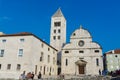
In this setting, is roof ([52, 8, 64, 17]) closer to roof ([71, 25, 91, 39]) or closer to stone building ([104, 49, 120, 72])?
roof ([71, 25, 91, 39])

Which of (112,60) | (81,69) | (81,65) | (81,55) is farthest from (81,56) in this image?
(112,60)

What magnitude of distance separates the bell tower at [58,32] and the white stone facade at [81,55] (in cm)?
1045

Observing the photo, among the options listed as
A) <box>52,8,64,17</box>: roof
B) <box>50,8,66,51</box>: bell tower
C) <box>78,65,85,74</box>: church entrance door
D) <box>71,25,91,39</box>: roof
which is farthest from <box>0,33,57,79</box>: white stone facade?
<box>52,8,64,17</box>: roof

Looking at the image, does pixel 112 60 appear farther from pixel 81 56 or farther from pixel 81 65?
pixel 81 65

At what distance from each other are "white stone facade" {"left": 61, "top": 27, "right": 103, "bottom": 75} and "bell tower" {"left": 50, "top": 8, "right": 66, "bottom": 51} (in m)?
10.4

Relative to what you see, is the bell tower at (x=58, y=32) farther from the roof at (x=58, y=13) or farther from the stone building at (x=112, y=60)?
the stone building at (x=112, y=60)

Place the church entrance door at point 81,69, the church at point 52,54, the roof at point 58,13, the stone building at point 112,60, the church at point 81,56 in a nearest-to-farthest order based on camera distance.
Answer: the church at point 52,54 → the church at point 81,56 → the church entrance door at point 81,69 → the stone building at point 112,60 → the roof at point 58,13

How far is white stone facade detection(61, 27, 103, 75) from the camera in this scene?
152 feet

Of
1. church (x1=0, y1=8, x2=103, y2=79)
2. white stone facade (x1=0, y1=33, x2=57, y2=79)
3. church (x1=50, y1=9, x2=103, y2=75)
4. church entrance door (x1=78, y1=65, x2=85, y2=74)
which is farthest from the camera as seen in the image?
church entrance door (x1=78, y1=65, x2=85, y2=74)

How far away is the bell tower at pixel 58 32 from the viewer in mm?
59750

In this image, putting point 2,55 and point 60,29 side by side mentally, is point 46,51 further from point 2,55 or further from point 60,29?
point 60,29

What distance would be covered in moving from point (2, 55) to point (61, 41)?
26.6 meters

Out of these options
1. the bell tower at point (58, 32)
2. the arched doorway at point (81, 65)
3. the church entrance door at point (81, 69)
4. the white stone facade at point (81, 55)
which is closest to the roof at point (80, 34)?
the white stone facade at point (81, 55)

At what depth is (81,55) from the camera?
1876 inches
